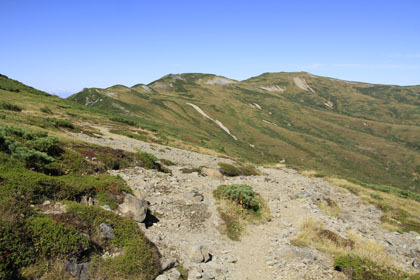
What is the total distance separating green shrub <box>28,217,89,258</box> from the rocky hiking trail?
2999mm

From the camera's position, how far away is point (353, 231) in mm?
18141

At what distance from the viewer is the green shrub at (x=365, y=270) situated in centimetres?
988

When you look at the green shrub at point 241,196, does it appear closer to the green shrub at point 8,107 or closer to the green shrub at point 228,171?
the green shrub at point 228,171

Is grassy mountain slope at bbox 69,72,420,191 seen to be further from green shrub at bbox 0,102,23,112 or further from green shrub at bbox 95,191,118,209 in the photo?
green shrub at bbox 95,191,118,209

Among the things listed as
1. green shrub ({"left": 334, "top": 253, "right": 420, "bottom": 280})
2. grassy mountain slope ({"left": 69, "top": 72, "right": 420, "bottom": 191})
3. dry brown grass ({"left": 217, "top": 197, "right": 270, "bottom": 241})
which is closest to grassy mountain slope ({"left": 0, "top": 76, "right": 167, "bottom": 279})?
dry brown grass ({"left": 217, "top": 197, "right": 270, "bottom": 241})

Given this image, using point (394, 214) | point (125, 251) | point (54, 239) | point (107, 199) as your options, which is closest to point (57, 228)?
point (54, 239)

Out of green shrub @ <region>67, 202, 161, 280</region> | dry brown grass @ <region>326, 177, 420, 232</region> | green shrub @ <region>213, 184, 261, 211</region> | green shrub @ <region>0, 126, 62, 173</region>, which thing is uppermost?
green shrub @ <region>0, 126, 62, 173</region>

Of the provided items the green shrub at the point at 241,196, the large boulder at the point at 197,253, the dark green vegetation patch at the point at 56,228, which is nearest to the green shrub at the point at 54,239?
the dark green vegetation patch at the point at 56,228

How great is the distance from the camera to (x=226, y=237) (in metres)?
14.0

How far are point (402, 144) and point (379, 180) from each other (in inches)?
2684

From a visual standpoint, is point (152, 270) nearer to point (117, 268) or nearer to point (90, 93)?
point (117, 268)

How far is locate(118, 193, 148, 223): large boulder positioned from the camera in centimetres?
1212

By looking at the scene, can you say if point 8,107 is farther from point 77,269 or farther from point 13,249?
point 77,269

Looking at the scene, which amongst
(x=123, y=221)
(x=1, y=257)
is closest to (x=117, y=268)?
(x=123, y=221)
